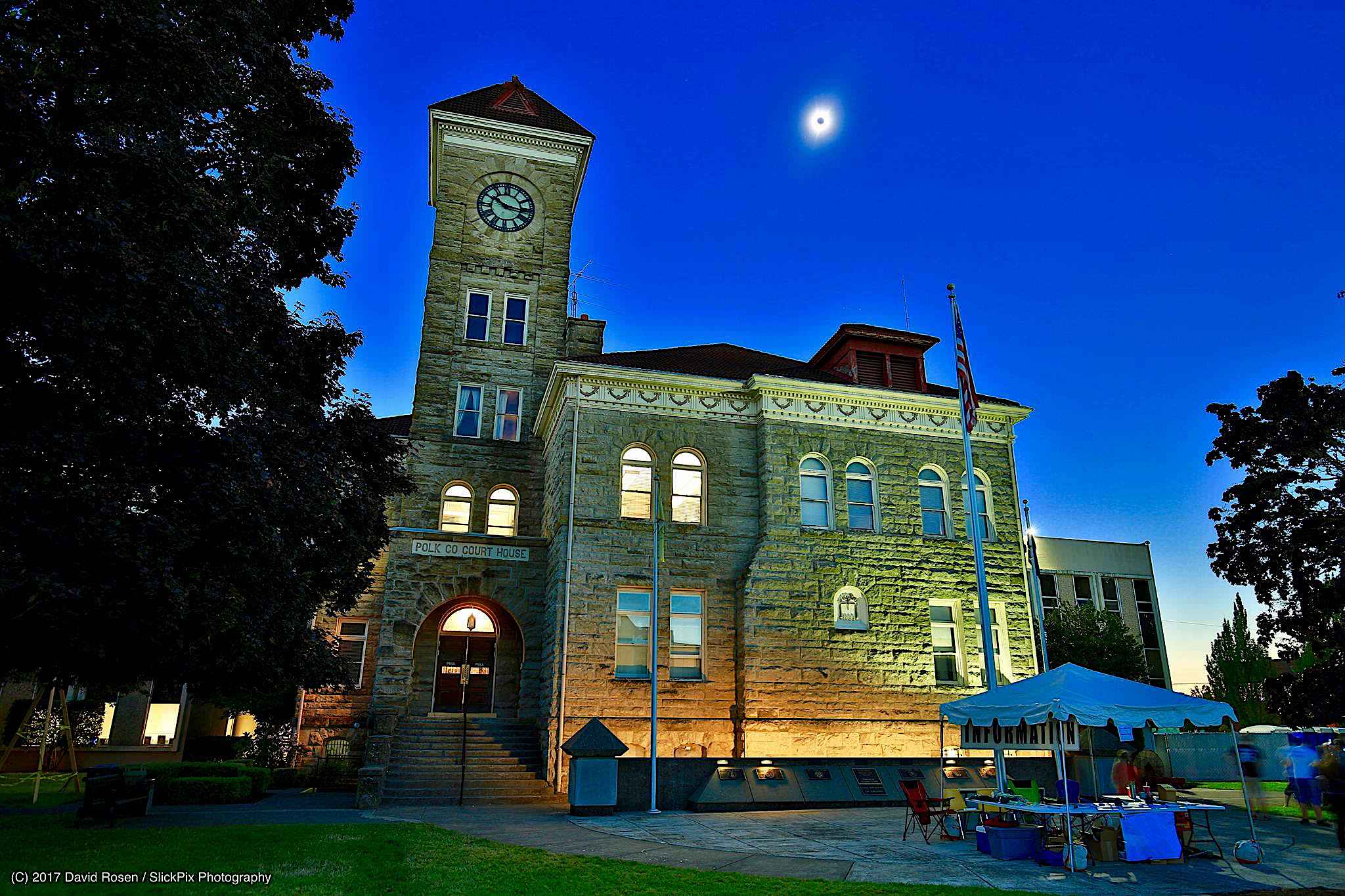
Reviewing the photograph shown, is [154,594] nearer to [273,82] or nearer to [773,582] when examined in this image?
[273,82]

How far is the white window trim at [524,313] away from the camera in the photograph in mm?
26844

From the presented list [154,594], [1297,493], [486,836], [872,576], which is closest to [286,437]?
[154,594]

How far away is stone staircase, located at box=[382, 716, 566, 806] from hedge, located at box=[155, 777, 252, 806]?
10.5ft

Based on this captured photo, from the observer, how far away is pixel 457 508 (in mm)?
24797

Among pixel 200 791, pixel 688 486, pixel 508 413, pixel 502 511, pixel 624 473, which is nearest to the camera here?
pixel 200 791

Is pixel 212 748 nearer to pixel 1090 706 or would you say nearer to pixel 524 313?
pixel 524 313

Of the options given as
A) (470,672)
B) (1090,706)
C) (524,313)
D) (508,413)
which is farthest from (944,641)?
(524,313)

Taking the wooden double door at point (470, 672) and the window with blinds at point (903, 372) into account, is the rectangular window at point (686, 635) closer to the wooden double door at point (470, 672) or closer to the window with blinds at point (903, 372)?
the wooden double door at point (470, 672)

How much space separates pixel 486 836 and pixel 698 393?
12.6 meters

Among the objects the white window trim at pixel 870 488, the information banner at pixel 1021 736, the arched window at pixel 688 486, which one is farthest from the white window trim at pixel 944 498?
the information banner at pixel 1021 736

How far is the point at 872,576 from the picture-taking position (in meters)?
21.8

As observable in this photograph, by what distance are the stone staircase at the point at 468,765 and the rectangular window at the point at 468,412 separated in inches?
334

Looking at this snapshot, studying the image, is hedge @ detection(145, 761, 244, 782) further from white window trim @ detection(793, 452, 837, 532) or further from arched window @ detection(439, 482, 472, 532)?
white window trim @ detection(793, 452, 837, 532)

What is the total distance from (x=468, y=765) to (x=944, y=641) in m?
12.5
